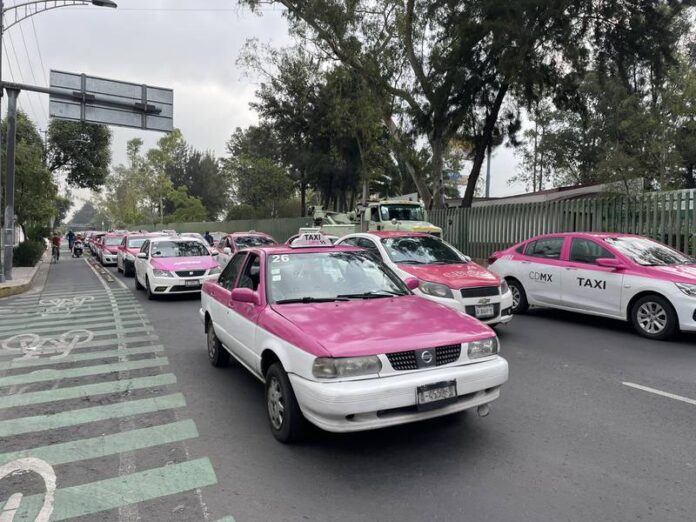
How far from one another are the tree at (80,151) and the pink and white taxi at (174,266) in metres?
23.3

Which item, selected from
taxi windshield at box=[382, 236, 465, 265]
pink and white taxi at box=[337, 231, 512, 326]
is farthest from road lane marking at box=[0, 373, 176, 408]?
taxi windshield at box=[382, 236, 465, 265]

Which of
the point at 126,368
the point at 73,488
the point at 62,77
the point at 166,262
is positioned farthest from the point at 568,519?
the point at 62,77

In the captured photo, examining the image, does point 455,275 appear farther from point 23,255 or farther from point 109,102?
point 23,255

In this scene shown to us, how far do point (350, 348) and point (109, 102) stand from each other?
17483 mm

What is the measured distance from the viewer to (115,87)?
18109 millimetres

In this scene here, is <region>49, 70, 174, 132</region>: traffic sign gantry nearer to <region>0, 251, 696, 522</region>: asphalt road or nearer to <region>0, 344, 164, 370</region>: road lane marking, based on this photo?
<region>0, 344, 164, 370</region>: road lane marking

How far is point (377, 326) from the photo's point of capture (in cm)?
404

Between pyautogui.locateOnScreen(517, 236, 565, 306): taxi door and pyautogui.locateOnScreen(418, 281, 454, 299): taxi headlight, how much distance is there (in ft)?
9.20

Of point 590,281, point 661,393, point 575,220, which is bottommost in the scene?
point 661,393

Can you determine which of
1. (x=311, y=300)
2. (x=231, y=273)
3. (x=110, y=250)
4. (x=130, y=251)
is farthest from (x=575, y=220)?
(x=110, y=250)

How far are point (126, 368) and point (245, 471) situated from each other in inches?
136

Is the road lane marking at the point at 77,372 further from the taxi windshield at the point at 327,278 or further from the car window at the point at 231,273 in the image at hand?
the taxi windshield at the point at 327,278

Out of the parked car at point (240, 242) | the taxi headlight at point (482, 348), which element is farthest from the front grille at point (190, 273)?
the taxi headlight at point (482, 348)

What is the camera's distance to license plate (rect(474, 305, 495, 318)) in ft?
24.7
